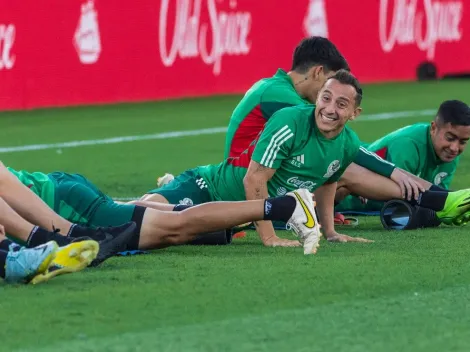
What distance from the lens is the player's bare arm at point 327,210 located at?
8211 millimetres

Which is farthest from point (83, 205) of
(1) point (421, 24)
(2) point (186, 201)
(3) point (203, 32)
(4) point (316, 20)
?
(1) point (421, 24)

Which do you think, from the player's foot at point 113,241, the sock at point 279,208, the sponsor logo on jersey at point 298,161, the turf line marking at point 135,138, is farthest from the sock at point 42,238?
the turf line marking at point 135,138

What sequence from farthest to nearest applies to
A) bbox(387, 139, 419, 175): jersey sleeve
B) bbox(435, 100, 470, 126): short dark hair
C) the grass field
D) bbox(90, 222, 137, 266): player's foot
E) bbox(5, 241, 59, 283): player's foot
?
1. bbox(387, 139, 419, 175): jersey sleeve
2. bbox(435, 100, 470, 126): short dark hair
3. bbox(90, 222, 137, 266): player's foot
4. bbox(5, 241, 59, 283): player's foot
5. the grass field

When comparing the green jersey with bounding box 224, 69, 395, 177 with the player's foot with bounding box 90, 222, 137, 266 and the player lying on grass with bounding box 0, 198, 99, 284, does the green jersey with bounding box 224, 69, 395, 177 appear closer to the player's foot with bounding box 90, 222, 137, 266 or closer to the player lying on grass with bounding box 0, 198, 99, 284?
the player's foot with bounding box 90, 222, 137, 266

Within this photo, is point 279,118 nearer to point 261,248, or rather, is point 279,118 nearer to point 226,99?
point 261,248

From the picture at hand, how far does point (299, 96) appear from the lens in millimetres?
8977

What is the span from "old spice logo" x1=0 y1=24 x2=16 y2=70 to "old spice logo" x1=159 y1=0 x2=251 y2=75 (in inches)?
106

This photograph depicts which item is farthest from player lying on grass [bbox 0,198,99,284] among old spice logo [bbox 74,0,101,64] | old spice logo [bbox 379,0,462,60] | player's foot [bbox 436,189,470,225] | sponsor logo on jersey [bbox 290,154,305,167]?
old spice logo [bbox 379,0,462,60]

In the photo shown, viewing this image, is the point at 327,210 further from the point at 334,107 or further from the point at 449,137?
the point at 449,137

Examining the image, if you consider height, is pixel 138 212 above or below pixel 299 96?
below

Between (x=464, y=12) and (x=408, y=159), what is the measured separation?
51.7 ft

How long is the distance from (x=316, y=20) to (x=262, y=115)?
509 inches

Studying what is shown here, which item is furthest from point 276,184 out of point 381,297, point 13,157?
point 13,157

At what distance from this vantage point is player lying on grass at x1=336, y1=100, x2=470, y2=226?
29.9 ft
